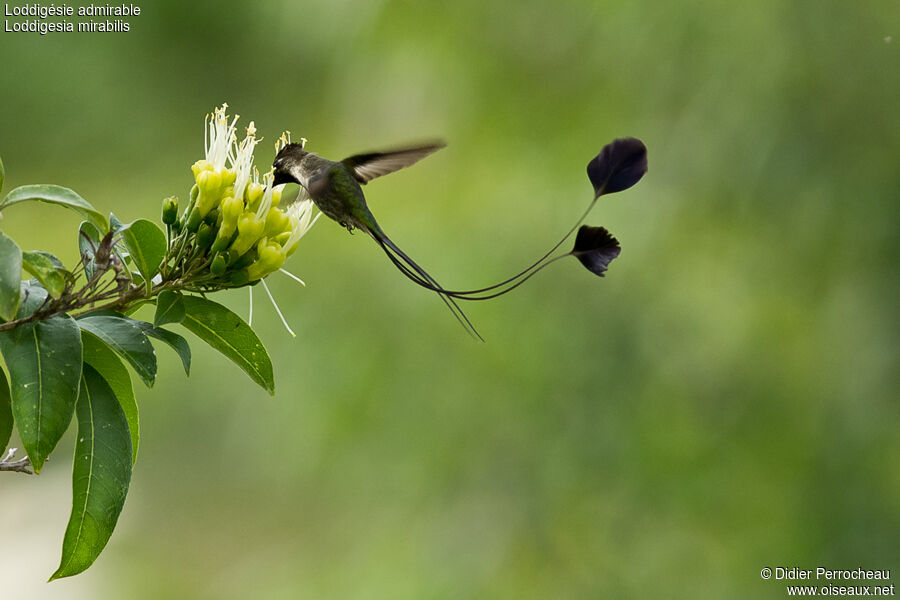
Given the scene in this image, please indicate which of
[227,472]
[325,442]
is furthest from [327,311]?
[227,472]

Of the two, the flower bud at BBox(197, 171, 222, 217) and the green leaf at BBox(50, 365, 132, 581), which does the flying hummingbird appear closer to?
the flower bud at BBox(197, 171, 222, 217)

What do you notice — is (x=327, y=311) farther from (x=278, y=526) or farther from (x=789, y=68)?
(x=789, y=68)

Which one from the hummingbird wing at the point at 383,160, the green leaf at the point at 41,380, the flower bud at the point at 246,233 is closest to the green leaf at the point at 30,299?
the green leaf at the point at 41,380

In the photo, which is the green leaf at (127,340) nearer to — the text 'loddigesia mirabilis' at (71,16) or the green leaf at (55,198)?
the green leaf at (55,198)

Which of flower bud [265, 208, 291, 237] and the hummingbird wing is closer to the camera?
flower bud [265, 208, 291, 237]

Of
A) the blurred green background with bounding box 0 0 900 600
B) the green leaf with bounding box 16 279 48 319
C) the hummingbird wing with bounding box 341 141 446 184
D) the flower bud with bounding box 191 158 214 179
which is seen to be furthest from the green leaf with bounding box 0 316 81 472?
the blurred green background with bounding box 0 0 900 600
